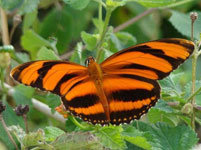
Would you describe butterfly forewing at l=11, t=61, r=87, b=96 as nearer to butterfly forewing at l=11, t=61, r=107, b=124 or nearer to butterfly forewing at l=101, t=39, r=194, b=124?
butterfly forewing at l=11, t=61, r=107, b=124

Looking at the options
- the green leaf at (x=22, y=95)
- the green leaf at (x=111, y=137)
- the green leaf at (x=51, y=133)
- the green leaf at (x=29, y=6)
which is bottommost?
the green leaf at (x=22, y=95)

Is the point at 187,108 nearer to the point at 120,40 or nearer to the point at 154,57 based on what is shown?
the point at 154,57

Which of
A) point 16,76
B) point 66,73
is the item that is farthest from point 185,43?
point 16,76

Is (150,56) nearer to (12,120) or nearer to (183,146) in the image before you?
(183,146)

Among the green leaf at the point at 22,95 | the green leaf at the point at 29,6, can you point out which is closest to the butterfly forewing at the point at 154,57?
the green leaf at the point at 29,6

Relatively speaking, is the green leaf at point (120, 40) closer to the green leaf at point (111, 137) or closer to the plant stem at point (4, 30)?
the plant stem at point (4, 30)

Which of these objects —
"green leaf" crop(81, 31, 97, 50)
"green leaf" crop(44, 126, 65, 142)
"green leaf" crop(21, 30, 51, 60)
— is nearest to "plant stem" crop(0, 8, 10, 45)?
"green leaf" crop(21, 30, 51, 60)

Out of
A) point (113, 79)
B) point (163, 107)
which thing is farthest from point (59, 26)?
point (163, 107)
